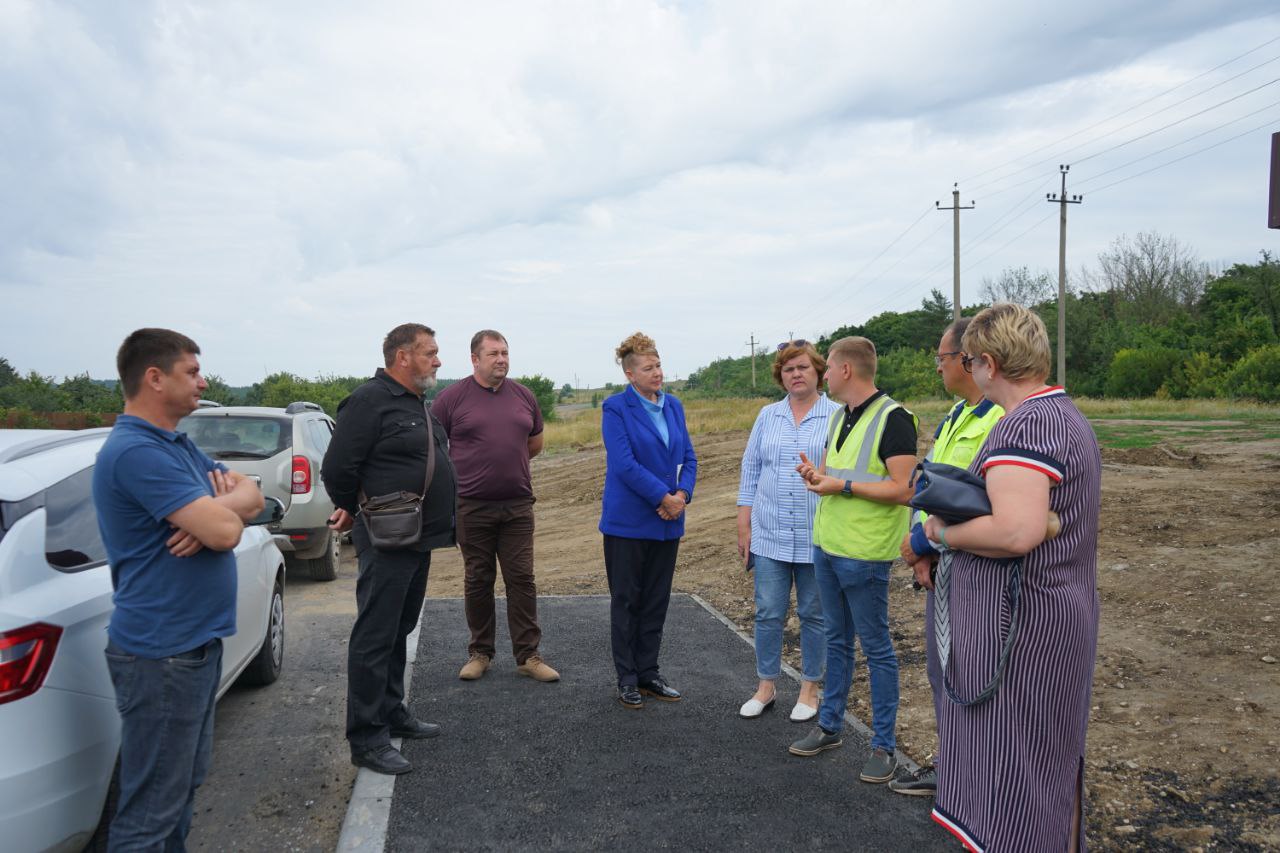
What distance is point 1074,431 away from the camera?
2391 mm

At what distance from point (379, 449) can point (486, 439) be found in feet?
4.13

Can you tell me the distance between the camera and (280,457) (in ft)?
30.1

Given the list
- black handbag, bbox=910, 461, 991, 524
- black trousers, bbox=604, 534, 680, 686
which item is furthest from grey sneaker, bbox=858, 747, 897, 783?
black handbag, bbox=910, 461, 991, 524

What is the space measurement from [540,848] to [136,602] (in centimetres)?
173

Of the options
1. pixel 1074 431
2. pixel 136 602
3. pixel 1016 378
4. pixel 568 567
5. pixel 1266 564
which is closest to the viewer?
pixel 1074 431

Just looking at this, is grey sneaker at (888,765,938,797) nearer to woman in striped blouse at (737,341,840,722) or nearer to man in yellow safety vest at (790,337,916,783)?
man in yellow safety vest at (790,337,916,783)

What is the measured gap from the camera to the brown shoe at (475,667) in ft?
18.0

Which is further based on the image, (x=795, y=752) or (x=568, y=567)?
(x=568, y=567)

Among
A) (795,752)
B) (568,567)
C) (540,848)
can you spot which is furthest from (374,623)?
(568,567)

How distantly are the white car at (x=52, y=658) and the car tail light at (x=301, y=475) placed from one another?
5605 mm

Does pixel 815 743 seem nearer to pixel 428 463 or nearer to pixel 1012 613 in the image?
pixel 1012 613

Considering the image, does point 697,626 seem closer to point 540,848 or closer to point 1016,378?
point 540,848

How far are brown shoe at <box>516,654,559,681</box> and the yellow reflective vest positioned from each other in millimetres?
2110

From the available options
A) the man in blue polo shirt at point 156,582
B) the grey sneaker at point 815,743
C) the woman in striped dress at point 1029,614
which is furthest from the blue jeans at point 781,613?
the man in blue polo shirt at point 156,582
